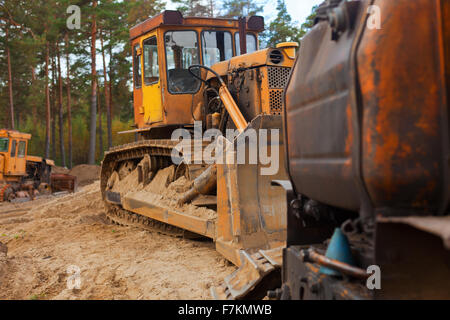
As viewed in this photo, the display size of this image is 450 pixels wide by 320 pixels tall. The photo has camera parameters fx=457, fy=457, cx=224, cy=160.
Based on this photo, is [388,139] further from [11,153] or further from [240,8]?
[240,8]

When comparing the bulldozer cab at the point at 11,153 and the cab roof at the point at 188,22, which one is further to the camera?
the bulldozer cab at the point at 11,153

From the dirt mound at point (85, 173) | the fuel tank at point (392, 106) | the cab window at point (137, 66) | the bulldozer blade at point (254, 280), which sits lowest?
the dirt mound at point (85, 173)

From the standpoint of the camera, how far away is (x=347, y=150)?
6.13 ft

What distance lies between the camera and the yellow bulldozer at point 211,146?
14.2ft

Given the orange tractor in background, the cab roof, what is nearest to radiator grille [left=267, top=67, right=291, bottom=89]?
the cab roof

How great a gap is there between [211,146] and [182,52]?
195 centimetres

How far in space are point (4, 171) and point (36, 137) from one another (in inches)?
688

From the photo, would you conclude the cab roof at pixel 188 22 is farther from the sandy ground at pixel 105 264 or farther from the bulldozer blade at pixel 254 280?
the bulldozer blade at pixel 254 280

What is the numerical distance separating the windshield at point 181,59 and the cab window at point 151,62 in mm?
281

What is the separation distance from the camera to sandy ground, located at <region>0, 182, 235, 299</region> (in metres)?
4.11

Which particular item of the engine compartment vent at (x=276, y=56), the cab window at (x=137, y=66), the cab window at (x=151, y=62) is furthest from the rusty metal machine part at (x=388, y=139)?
the cab window at (x=137, y=66)

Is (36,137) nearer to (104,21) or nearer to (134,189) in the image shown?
(104,21)

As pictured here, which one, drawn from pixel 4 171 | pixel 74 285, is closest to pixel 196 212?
pixel 74 285
